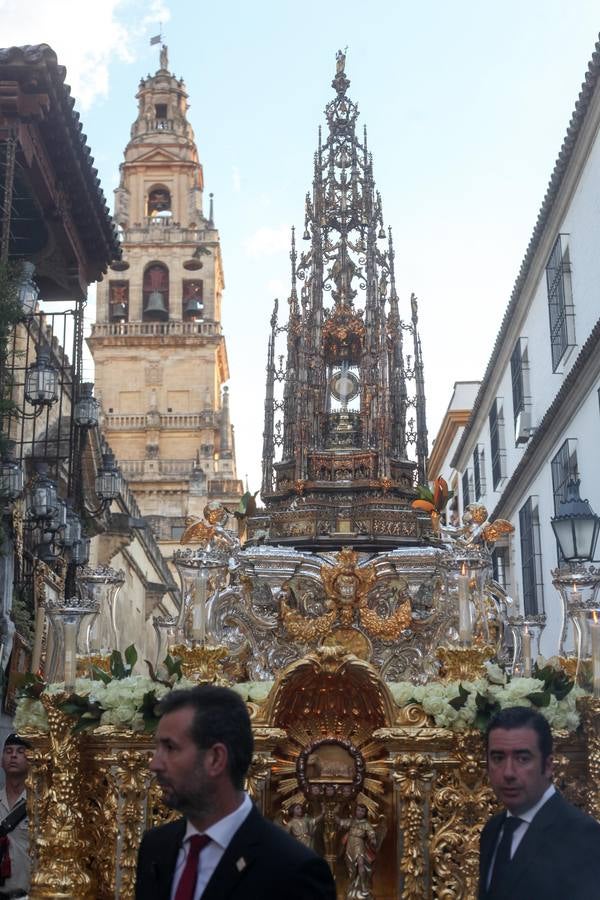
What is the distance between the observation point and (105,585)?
7.71 meters

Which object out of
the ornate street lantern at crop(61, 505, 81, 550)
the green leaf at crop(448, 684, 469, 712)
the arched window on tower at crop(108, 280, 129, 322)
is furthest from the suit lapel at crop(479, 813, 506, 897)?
the arched window on tower at crop(108, 280, 129, 322)

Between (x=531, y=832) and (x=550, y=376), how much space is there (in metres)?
15.9

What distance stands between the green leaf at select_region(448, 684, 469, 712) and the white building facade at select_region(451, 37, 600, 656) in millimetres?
8791

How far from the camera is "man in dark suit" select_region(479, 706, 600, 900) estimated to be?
11.0 feet

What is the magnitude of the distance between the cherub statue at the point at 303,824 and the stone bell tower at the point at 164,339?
139 ft

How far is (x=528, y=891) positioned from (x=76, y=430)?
15586 mm

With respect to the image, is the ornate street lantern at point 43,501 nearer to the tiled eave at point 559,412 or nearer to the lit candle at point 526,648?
the tiled eave at point 559,412

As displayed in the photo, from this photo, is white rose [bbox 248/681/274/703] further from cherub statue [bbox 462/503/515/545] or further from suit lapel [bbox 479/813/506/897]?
suit lapel [bbox 479/813/506/897]

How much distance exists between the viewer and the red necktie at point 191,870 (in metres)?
2.86

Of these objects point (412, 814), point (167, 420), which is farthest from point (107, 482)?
point (167, 420)

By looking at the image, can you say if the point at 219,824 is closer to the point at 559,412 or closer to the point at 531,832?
the point at 531,832

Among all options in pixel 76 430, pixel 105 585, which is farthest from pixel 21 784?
pixel 76 430

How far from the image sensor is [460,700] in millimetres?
6289

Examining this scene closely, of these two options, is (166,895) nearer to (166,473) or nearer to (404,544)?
(404,544)
